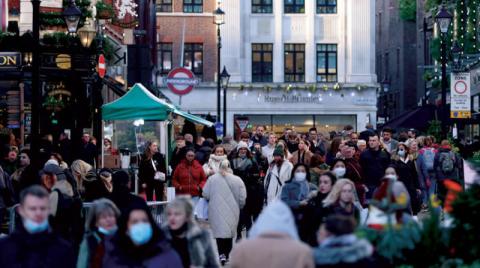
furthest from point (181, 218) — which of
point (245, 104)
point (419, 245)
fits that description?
point (245, 104)

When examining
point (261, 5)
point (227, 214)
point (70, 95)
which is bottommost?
point (227, 214)

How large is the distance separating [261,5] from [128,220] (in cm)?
5550

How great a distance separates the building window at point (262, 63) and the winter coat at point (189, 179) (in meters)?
42.8

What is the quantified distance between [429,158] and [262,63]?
1469 inches

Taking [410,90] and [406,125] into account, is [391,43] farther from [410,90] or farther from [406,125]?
[406,125]

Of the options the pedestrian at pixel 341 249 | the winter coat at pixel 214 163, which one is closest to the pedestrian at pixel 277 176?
the winter coat at pixel 214 163

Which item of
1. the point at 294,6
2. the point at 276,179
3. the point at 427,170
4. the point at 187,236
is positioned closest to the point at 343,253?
the point at 187,236

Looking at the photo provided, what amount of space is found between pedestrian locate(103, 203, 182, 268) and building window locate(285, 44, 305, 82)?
2114 inches

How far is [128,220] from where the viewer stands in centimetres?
A: 1075

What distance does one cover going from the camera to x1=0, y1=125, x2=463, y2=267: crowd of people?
382 inches

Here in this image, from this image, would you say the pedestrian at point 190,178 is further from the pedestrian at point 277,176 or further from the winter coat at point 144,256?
the winter coat at point 144,256

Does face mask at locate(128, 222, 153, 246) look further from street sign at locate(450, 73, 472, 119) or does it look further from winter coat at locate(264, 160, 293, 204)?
street sign at locate(450, 73, 472, 119)

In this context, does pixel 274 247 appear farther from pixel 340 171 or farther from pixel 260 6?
pixel 260 6

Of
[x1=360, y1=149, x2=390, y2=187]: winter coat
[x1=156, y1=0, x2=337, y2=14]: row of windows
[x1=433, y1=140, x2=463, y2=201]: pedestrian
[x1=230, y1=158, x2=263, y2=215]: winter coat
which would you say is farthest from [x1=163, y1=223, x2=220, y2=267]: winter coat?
[x1=156, y1=0, x2=337, y2=14]: row of windows
